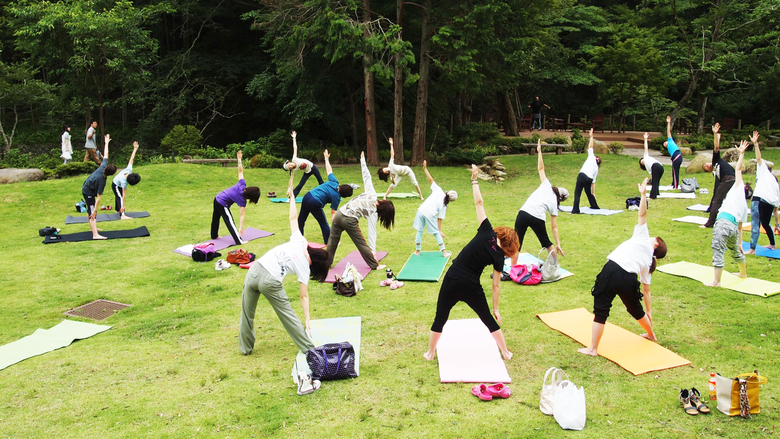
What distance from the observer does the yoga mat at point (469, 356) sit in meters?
6.12

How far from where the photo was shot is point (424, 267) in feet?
33.8

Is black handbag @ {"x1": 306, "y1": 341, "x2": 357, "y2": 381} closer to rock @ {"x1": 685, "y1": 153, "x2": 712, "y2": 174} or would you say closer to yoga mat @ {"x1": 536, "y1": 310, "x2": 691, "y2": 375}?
yoga mat @ {"x1": 536, "y1": 310, "x2": 691, "y2": 375}

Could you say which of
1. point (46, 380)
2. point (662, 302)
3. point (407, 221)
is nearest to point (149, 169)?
point (407, 221)

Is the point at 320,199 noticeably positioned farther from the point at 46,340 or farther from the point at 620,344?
the point at 620,344

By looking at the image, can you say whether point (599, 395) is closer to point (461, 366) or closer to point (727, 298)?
point (461, 366)

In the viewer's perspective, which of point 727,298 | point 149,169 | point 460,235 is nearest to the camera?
point 727,298

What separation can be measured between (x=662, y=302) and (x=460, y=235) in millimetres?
5274

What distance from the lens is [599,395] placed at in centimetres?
571

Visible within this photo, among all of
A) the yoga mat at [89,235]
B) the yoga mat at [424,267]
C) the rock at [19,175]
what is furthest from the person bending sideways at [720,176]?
the rock at [19,175]

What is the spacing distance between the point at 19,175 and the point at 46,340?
556 inches

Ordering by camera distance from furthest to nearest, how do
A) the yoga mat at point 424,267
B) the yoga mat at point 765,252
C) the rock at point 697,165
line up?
the rock at point 697,165, the yoga mat at point 765,252, the yoga mat at point 424,267

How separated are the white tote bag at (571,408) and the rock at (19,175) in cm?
1999

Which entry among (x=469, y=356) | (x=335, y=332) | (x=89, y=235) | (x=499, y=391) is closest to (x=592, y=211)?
(x=469, y=356)

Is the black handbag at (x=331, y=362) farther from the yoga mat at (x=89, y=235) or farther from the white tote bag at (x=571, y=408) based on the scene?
the yoga mat at (x=89, y=235)
